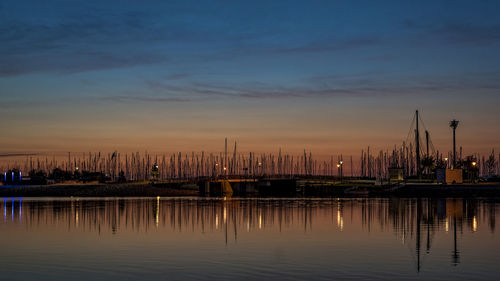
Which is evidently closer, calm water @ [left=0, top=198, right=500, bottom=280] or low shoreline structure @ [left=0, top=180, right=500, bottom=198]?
calm water @ [left=0, top=198, right=500, bottom=280]

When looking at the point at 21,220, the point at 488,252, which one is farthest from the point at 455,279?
the point at 21,220

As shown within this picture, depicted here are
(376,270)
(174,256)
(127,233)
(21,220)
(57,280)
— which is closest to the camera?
(57,280)

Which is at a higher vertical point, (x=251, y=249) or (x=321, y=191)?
(x=251, y=249)

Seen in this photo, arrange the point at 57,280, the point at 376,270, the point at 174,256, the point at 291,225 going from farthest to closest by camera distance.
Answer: the point at 291,225
the point at 174,256
the point at 376,270
the point at 57,280

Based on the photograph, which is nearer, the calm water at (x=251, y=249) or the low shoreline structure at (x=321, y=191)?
the calm water at (x=251, y=249)

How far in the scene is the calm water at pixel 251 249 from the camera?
31266 mm

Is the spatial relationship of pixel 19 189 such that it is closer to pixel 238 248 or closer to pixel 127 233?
pixel 127 233

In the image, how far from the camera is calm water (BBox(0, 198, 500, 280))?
3127cm

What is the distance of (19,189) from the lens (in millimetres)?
179250

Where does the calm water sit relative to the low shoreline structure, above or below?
above

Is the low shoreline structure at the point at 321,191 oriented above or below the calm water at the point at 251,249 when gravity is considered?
below

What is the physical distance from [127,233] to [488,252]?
26487mm

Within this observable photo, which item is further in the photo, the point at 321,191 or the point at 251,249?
the point at 321,191

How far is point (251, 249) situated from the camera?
40906 millimetres
